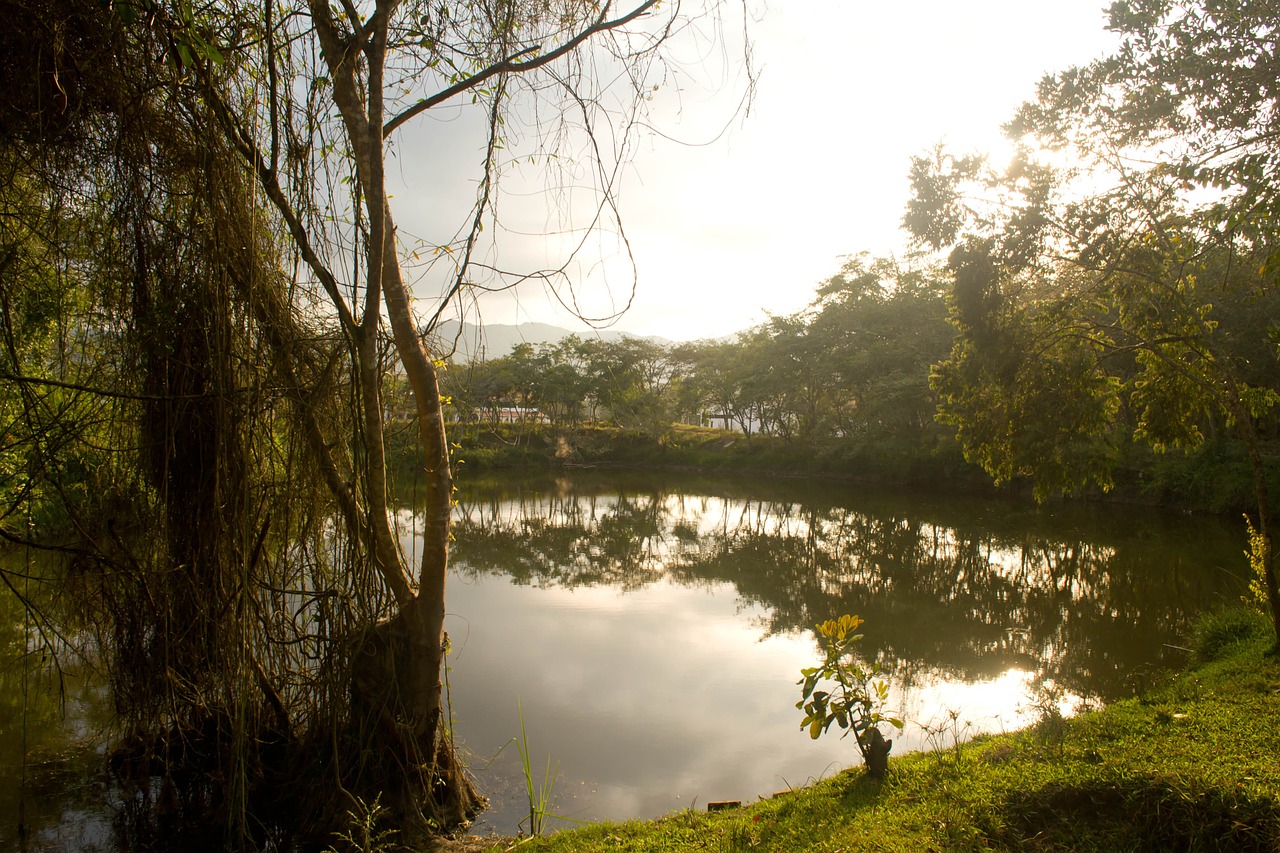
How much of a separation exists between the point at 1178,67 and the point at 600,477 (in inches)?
790

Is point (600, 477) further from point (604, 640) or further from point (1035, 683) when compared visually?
point (1035, 683)

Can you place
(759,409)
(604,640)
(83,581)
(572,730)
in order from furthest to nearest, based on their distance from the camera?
(759,409)
(604,640)
(572,730)
(83,581)

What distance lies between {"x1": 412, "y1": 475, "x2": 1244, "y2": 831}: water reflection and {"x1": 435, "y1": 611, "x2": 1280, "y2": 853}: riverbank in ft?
3.45

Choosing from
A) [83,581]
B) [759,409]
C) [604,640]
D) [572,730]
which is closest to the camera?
[83,581]

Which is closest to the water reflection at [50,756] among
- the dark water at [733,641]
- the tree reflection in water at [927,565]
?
the dark water at [733,641]

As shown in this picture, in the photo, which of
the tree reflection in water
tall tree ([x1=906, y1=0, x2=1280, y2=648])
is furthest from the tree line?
tall tree ([x1=906, y1=0, x2=1280, y2=648])

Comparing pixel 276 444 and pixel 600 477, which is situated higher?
pixel 276 444

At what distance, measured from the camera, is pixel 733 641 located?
7.38m

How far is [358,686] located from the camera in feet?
11.4

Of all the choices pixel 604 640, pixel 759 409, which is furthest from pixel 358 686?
pixel 759 409

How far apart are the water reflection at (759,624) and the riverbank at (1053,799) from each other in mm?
1052

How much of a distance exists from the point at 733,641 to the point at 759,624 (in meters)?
0.72

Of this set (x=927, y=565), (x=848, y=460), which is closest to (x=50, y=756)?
(x=927, y=565)

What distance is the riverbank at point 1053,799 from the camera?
2.48m
